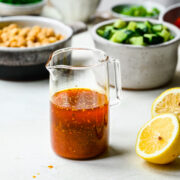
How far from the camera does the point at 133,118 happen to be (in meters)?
1.29

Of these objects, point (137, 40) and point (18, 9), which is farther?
point (18, 9)

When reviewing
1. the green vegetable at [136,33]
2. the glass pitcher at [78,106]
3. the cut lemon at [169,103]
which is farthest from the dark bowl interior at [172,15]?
the glass pitcher at [78,106]

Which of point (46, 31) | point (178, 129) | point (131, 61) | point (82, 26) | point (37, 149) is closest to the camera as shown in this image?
point (178, 129)

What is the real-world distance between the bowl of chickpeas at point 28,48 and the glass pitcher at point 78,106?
407mm

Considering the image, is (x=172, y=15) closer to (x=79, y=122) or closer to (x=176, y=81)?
(x=176, y=81)

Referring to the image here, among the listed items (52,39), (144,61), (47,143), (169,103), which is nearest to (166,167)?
(169,103)

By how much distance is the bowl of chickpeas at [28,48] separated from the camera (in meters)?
1.46

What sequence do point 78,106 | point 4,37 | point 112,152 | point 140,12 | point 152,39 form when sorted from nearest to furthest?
1. point 78,106
2. point 112,152
3. point 152,39
4. point 4,37
5. point 140,12

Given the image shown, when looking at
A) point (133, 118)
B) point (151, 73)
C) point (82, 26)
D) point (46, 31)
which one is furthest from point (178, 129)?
point (82, 26)

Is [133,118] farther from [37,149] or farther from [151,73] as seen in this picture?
[37,149]

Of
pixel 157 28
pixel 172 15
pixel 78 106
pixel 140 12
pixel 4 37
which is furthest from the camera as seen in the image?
pixel 140 12

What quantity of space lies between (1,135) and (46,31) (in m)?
0.58

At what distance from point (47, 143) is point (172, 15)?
1047 mm

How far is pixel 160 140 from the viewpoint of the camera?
39.8 inches
